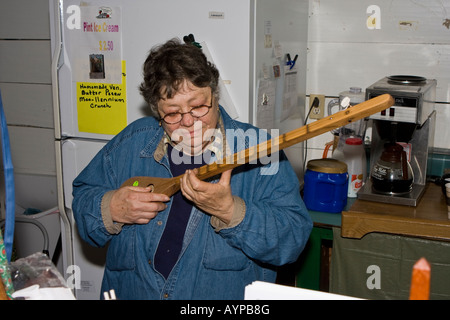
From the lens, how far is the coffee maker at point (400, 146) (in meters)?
1.96

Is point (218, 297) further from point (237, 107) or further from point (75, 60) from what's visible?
point (75, 60)

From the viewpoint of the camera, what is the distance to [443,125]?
7.61ft

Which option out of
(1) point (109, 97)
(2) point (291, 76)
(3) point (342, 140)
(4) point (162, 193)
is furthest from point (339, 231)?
(1) point (109, 97)

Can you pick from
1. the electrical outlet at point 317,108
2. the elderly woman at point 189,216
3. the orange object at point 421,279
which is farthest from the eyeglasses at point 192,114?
the electrical outlet at point 317,108

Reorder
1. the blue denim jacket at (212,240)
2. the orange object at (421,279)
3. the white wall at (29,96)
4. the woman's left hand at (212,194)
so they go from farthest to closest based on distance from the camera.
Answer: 1. the white wall at (29,96)
2. the blue denim jacket at (212,240)
3. the woman's left hand at (212,194)
4. the orange object at (421,279)

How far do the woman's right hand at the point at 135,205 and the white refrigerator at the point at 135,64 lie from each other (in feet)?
2.13

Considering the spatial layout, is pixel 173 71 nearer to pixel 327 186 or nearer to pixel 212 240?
pixel 212 240

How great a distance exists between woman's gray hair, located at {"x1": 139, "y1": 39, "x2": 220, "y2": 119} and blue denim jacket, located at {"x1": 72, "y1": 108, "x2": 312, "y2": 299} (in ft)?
0.53

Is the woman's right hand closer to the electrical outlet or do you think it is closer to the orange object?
the orange object

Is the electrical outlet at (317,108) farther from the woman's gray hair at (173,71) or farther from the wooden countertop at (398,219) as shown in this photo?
the woman's gray hair at (173,71)

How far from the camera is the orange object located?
609 millimetres

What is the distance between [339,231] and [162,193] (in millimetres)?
872

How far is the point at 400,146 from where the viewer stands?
6.84ft

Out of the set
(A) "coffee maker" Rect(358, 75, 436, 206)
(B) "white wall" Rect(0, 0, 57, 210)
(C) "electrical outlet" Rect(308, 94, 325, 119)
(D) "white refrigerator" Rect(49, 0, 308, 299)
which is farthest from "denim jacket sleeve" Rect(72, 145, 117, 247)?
(B) "white wall" Rect(0, 0, 57, 210)
